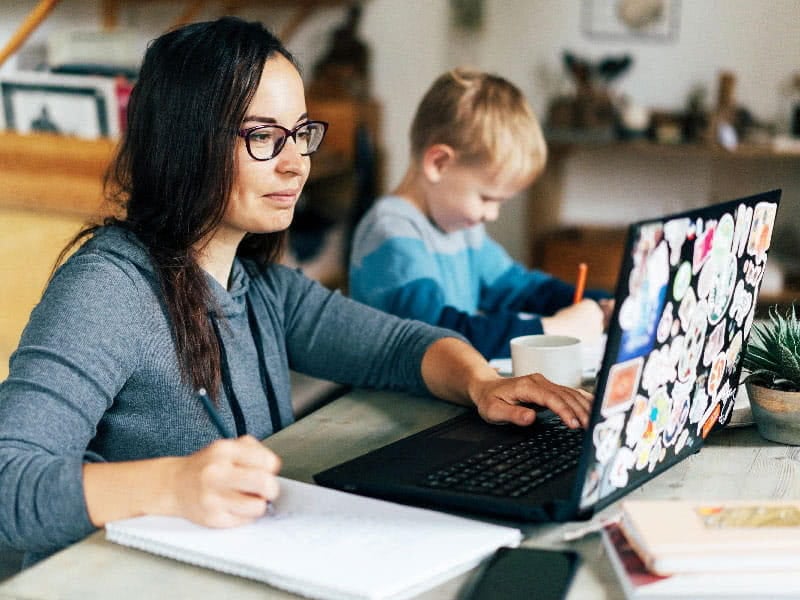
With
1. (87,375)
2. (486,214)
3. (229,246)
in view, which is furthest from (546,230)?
(87,375)

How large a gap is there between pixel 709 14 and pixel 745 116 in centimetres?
41

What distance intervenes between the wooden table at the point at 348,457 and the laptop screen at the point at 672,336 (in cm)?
4

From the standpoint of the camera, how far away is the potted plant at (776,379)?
108 centimetres

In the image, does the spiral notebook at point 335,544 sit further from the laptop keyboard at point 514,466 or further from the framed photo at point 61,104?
the framed photo at point 61,104

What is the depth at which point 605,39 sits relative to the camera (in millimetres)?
3797

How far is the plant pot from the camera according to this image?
1.07 m

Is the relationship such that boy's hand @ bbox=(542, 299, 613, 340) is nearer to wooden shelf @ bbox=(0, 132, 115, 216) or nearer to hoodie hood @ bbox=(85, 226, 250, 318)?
hoodie hood @ bbox=(85, 226, 250, 318)

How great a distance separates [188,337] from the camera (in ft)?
3.61

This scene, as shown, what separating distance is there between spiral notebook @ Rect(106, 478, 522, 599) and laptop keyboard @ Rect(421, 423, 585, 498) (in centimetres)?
5

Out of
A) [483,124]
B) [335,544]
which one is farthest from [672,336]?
[483,124]

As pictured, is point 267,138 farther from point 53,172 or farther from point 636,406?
point 53,172

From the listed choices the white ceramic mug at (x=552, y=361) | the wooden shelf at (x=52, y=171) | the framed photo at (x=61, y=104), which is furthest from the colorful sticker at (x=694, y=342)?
the framed photo at (x=61, y=104)

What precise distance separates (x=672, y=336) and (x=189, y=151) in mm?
559

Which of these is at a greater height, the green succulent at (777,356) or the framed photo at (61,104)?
the framed photo at (61,104)
